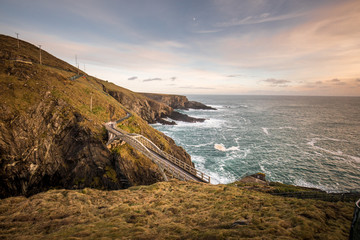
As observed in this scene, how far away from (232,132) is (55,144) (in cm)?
5579

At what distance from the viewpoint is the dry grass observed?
6664 millimetres

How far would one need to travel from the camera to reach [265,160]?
3650 centimetres

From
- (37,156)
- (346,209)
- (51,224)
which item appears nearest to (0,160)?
(37,156)

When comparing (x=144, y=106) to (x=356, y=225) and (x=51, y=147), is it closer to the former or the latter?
(x=51, y=147)

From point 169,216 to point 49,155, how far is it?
24.1 metres

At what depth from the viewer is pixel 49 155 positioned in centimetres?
2275

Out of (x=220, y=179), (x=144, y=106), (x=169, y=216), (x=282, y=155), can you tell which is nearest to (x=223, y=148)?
(x=282, y=155)

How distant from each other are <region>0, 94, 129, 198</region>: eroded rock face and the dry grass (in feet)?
30.9

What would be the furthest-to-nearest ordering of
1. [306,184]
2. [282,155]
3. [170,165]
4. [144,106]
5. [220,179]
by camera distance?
[144,106], [282,155], [220,179], [306,184], [170,165]

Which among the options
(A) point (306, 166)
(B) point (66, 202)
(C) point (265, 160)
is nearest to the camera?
(B) point (66, 202)

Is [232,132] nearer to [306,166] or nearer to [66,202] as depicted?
[306,166]

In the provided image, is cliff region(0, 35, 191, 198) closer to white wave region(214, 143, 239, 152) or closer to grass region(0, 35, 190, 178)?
grass region(0, 35, 190, 178)

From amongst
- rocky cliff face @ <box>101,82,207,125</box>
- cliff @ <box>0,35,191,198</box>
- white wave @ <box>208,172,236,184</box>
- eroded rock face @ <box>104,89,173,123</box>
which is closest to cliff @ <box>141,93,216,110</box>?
rocky cliff face @ <box>101,82,207,125</box>

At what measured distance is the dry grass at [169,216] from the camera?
21.9ft
